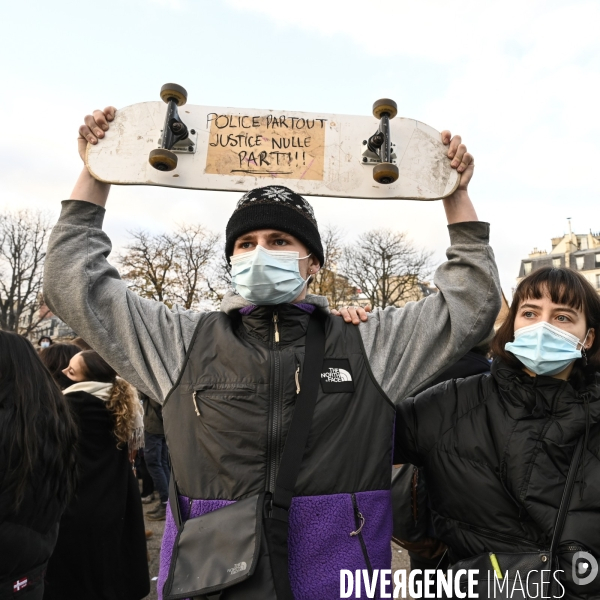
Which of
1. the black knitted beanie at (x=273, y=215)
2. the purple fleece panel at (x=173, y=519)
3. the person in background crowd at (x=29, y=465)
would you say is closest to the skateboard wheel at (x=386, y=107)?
the black knitted beanie at (x=273, y=215)

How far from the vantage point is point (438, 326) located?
1859 millimetres

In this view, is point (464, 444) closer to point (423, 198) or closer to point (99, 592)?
point (423, 198)

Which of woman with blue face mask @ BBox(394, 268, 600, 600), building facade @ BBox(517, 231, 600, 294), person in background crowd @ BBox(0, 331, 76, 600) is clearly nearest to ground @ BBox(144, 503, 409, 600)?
person in background crowd @ BBox(0, 331, 76, 600)

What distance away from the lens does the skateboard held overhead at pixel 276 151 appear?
80.3 inches

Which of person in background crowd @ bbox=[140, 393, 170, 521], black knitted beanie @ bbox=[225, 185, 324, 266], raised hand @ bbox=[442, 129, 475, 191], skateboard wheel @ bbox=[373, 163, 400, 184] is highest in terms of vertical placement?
raised hand @ bbox=[442, 129, 475, 191]

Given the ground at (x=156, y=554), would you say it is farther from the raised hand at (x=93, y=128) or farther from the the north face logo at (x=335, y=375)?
the raised hand at (x=93, y=128)

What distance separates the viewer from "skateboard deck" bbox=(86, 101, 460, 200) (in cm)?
205

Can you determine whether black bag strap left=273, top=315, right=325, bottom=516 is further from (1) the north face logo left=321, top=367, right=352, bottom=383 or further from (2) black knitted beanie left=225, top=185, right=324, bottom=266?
(2) black knitted beanie left=225, top=185, right=324, bottom=266

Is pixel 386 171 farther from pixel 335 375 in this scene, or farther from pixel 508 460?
pixel 508 460

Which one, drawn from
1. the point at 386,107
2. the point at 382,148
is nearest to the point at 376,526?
the point at 382,148

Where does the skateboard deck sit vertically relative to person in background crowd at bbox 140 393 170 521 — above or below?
above

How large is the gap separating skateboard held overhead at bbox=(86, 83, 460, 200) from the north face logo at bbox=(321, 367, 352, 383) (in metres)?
0.79

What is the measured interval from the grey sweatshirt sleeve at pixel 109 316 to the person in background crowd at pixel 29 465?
0.61 m

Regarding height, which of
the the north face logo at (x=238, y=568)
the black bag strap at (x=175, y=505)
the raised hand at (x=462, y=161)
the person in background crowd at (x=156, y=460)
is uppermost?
the raised hand at (x=462, y=161)
